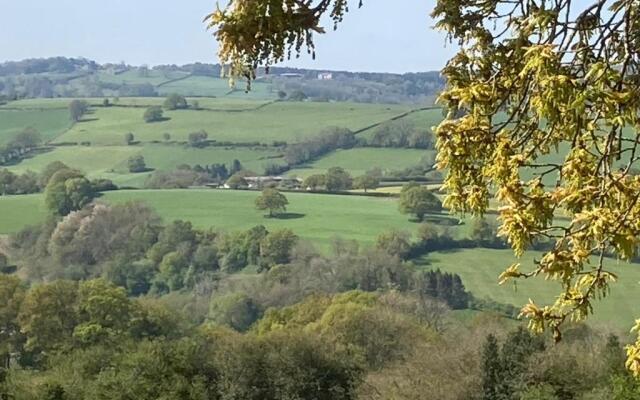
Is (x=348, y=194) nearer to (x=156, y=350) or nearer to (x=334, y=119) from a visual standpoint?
(x=334, y=119)

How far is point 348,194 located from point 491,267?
1764cm

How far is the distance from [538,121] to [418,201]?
164 feet

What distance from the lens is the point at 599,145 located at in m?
4.45

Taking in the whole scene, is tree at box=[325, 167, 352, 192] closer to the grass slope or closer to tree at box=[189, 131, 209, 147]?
the grass slope

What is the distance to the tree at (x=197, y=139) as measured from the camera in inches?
3031

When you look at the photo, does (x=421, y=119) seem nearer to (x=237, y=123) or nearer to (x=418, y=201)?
(x=237, y=123)

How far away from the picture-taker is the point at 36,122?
8744 cm

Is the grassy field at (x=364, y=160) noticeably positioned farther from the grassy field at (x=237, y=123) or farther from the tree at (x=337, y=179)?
the grassy field at (x=237, y=123)

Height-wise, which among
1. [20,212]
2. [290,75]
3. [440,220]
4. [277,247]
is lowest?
[20,212]

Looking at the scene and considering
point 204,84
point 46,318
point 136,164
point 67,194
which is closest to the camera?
point 46,318

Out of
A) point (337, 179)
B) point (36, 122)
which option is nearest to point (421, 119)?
point (337, 179)

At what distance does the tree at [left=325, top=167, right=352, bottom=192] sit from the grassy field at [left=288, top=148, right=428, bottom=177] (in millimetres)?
1579

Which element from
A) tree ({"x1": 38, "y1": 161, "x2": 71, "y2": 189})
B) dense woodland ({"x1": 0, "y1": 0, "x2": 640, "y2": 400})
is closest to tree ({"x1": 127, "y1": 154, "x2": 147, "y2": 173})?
dense woodland ({"x1": 0, "y1": 0, "x2": 640, "y2": 400})

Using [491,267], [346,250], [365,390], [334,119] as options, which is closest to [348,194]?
[346,250]
